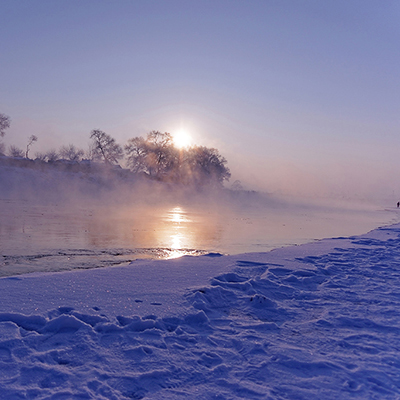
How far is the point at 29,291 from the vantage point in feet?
13.7

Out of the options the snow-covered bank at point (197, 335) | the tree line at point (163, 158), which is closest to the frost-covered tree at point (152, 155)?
the tree line at point (163, 158)

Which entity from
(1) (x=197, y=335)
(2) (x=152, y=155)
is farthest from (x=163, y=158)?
(1) (x=197, y=335)

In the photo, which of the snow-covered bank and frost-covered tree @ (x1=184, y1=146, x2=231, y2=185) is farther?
frost-covered tree @ (x1=184, y1=146, x2=231, y2=185)

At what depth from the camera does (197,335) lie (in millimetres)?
3236

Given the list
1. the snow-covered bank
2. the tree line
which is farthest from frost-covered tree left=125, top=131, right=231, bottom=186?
the snow-covered bank

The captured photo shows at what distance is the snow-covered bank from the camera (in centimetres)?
240

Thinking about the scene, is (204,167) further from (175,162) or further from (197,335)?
(197,335)

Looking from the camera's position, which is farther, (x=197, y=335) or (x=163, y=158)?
(x=163, y=158)

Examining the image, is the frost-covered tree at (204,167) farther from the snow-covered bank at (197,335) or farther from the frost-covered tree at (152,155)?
the snow-covered bank at (197,335)

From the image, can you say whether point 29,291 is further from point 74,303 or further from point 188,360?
point 188,360

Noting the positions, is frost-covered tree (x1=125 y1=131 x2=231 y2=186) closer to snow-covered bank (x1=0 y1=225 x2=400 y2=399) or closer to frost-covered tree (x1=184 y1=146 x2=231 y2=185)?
frost-covered tree (x1=184 y1=146 x2=231 y2=185)

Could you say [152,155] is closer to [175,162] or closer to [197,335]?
[175,162]

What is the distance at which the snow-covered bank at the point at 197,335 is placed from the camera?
94.4 inches

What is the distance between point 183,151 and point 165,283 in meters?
64.5
